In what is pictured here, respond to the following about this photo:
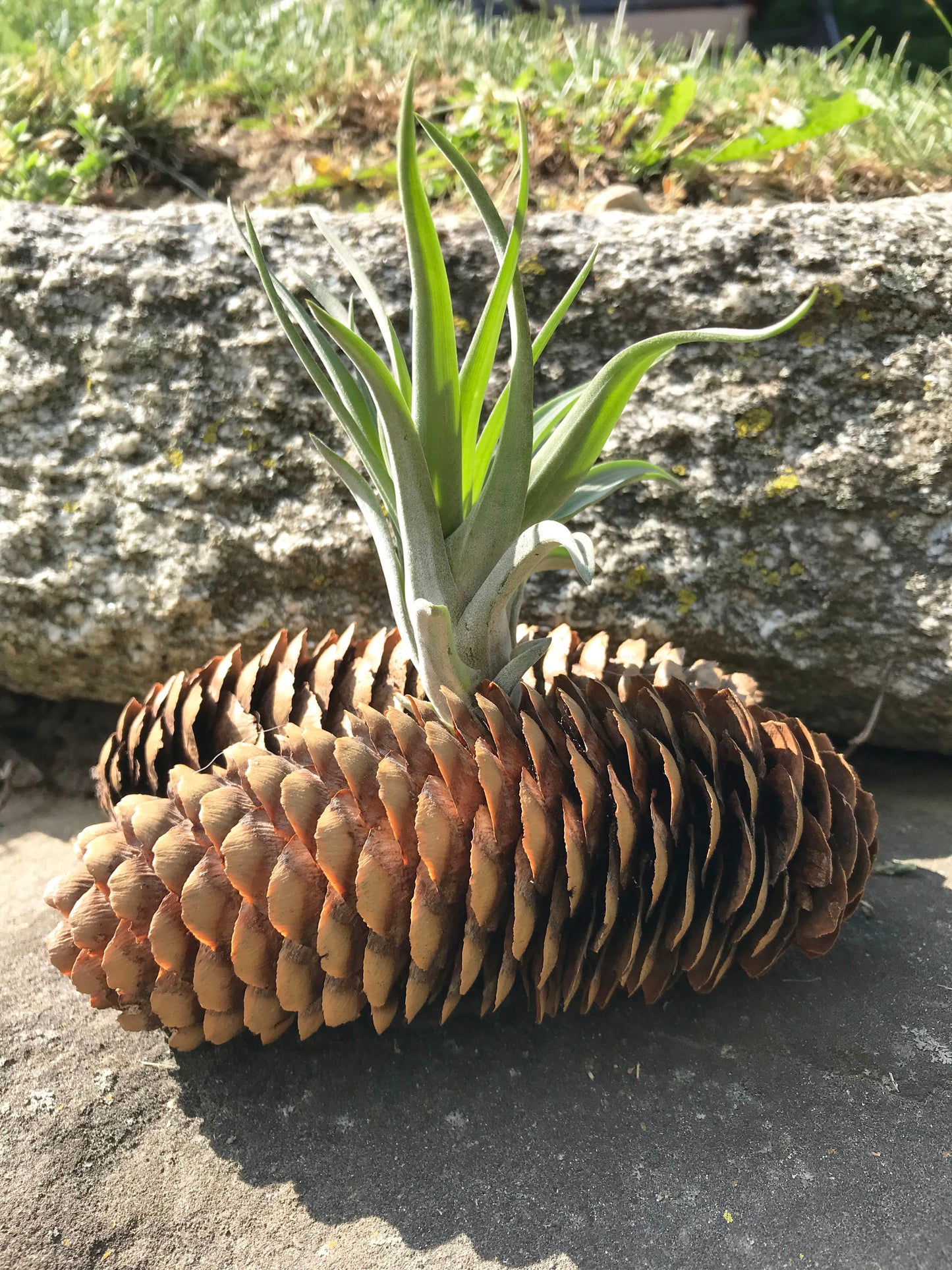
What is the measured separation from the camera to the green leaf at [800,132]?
2.01m

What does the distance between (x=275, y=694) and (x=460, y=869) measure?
1.39 feet

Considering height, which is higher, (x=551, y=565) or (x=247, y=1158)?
(x=551, y=565)

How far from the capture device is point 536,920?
105 centimetres

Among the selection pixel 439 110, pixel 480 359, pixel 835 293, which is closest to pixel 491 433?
pixel 480 359

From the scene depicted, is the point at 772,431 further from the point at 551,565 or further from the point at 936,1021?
the point at 936,1021

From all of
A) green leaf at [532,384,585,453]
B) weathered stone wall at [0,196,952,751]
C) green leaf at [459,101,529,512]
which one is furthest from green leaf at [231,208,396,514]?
weathered stone wall at [0,196,952,751]

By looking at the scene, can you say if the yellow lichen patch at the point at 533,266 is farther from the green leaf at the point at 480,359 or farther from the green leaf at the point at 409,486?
the green leaf at the point at 409,486

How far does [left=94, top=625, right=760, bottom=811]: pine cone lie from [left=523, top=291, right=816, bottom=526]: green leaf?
25 cm

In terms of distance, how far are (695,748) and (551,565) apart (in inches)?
14.4

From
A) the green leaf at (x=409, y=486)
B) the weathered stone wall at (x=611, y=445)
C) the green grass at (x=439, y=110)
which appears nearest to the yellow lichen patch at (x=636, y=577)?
the weathered stone wall at (x=611, y=445)

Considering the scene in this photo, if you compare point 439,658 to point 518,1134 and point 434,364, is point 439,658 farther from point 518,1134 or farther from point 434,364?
point 518,1134

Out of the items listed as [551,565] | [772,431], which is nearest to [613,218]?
[772,431]

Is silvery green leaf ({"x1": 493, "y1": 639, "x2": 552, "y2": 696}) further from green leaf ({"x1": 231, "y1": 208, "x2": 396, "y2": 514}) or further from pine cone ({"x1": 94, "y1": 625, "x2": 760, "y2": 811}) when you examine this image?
green leaf ({"x1": 231, "y1": 208, "x2": 396, "y2": 514})

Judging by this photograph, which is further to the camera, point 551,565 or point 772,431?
point 772,431
